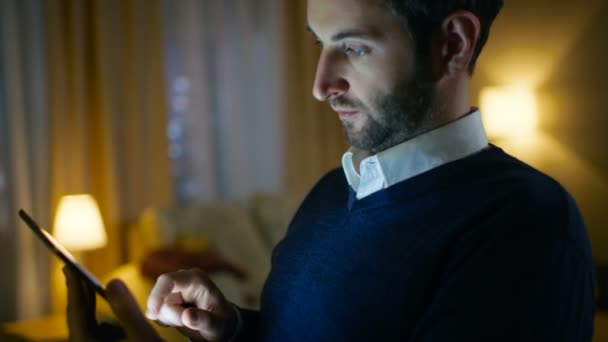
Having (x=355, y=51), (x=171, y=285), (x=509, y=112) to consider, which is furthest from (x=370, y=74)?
(x=509, y=112)

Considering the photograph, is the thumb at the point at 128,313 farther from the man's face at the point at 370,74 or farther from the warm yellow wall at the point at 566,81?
the warm yellow wall at the point at 566,81

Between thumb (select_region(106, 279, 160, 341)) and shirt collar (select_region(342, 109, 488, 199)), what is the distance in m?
0.30

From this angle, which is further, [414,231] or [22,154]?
[22,154]

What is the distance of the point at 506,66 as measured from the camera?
3.42 meters

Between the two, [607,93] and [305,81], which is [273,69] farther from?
[607,93]

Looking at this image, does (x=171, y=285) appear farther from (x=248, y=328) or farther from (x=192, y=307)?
(x=248, y=328)

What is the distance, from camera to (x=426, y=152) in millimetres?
771

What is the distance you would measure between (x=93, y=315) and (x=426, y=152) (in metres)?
0.43

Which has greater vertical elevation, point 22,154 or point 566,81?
point 566,81

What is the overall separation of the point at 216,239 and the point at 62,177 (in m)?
0.80

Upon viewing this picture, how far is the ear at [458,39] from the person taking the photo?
752 millimetres

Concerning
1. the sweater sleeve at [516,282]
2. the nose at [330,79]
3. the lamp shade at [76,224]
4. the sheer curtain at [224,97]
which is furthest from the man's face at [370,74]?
the sheer curtain at [224,97]

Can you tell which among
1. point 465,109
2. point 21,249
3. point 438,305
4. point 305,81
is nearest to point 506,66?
point 305,81

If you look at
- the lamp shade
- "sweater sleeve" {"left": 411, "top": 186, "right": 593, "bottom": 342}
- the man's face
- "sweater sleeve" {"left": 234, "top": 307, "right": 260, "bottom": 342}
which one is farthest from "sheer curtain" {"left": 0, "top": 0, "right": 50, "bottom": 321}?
"sweater sleeve" {"left": 411, "top": 186, "right": 593, "bottom": 342}
